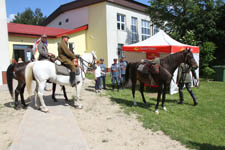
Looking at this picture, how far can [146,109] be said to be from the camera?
6047 millimetres

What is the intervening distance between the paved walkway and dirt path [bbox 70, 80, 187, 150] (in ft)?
1.03

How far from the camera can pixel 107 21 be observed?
57.0ft

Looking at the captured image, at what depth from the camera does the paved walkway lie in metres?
3.31

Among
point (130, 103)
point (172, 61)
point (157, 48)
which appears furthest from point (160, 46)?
point (130, 103)

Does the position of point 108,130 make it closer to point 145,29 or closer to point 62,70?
point 62,70

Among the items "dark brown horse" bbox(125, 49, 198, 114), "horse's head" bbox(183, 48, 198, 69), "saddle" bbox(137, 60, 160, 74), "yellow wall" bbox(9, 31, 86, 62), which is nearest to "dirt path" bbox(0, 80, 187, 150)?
"dark brown horse" bbox(125, 49, 198, 114)

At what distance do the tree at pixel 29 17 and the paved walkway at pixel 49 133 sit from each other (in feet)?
185

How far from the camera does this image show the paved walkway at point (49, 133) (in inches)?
130

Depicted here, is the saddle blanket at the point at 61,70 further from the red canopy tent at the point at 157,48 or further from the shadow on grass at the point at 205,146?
the red canopy tent at the point at 157,48

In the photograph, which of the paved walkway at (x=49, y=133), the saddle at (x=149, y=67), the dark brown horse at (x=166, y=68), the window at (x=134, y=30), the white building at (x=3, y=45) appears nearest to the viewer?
the paved walkway at (x=49, y=133)

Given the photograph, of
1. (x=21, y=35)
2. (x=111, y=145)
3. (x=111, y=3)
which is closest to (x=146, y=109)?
(x=111, y=145)

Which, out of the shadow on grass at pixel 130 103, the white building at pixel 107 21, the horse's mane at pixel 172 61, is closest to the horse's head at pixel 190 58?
the horse's mane at pixel 172 61

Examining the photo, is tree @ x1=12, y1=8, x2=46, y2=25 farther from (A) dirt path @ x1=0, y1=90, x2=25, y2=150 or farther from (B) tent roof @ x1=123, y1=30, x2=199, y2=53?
(A) dirt path @ x1=0, y1=90, x2=25, y2=150

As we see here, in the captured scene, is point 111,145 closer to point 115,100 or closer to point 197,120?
point 197,120
